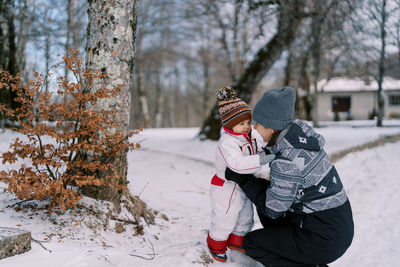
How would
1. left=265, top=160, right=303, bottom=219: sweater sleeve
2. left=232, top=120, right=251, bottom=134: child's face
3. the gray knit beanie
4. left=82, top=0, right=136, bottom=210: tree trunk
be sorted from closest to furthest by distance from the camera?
left=265, top=160, right=303, bottom=219: sweater sleeve → the gray knit beanie → left=232, top=120, right=251, bottom=134: child's face → left=82, top=0, right=136, bottom=210: tree trunk

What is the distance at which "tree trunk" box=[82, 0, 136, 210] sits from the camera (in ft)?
11.8

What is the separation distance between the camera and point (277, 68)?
85.0ft

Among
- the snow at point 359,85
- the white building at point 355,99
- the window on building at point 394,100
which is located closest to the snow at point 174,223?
the white building at point 355,99

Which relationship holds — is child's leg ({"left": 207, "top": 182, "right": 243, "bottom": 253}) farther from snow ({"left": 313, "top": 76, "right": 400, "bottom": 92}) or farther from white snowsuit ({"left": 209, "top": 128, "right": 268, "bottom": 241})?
snow ({"left": 313, "top": 76, "right": 400, "bottom": 92})

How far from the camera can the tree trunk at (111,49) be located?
3.58 m

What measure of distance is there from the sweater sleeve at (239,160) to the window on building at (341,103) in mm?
30070

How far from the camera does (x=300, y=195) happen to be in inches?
97.1

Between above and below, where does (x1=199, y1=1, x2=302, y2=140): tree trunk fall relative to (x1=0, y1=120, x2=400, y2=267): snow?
above

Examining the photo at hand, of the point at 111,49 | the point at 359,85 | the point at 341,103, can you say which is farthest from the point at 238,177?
the point at 359,85

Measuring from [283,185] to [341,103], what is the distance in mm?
30616

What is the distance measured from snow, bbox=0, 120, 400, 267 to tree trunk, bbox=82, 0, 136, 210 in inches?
13.4

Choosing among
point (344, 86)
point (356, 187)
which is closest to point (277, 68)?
point (344, 86)

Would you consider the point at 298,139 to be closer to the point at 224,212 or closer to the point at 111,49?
the point at 224,212

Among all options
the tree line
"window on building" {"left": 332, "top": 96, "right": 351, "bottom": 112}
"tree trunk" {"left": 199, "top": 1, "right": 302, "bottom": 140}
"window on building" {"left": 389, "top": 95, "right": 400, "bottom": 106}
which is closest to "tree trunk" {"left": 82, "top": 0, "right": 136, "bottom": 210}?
the tree line
